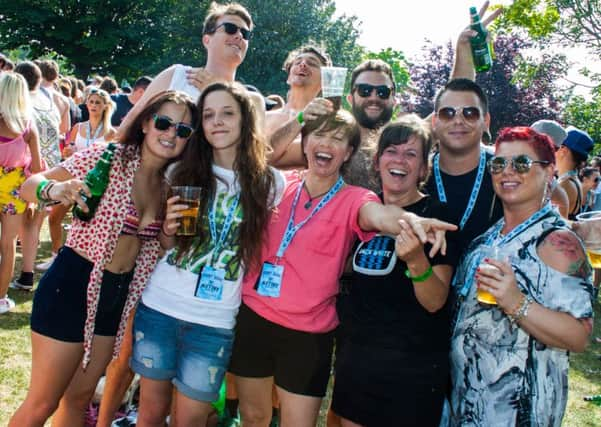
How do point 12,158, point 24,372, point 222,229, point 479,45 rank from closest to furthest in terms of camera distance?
point 222,229
point 479,45
point 24,372
point 12,158

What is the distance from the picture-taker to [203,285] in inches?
107

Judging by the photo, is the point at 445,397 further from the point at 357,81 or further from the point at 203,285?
the point at 357,81

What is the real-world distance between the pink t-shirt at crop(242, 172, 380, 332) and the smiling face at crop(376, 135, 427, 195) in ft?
0.43

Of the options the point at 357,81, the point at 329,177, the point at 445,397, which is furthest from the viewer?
the point at 357,81

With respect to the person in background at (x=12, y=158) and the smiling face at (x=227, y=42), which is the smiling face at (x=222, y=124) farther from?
the person in background at (x=12, y=158)

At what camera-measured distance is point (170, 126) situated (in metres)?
2.86

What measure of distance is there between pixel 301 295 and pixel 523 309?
1061 millimetres

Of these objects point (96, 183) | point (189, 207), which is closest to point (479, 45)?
point (189, 207)

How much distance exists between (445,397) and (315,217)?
3.76ft

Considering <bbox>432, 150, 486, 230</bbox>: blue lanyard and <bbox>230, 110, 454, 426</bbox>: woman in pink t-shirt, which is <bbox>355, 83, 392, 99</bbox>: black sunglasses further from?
<bbox>230, 110, 454, 426</bbox>: woman in pink t-shirt

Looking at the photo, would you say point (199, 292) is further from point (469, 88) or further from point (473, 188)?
point (469, 88)

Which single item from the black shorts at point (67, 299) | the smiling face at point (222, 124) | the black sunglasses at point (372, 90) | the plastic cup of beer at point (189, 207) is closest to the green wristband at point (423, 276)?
the plastic cup of beer at point (189, 207)

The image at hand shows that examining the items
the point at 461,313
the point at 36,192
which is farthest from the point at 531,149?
the point at 36,192

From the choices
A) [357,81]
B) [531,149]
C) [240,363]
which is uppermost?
[357,81]
